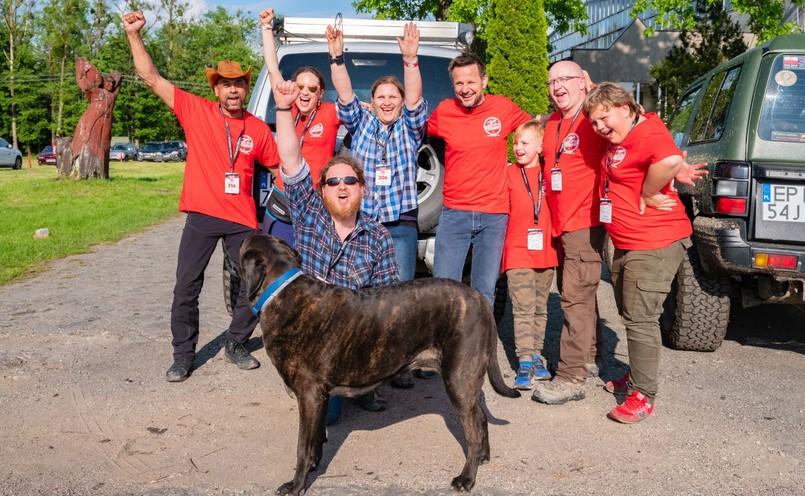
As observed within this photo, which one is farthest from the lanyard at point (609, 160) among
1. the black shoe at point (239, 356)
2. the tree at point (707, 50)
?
the tree at point (707, 50)

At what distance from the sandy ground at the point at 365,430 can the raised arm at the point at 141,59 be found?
1998 millimetres

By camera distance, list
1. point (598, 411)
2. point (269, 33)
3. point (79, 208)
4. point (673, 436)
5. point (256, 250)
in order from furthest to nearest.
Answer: point (79, 208) < point (269, 33) < point (598, 411) < point (673, 436) < point (256, 250)

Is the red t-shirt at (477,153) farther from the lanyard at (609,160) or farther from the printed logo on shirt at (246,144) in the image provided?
the printed logo on shirt at (246,144)

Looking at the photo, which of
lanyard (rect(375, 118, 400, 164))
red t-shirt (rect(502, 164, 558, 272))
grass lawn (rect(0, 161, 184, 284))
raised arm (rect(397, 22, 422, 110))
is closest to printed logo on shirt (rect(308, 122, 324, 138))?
lanyard (rect(375, 118, 400, 164))

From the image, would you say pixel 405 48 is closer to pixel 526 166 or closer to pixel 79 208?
pixel 526 166

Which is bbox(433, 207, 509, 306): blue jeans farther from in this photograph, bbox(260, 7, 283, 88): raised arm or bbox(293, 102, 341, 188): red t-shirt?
bbox(260, 7, 283, 88): raised arm

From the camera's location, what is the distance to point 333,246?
4.07 metres

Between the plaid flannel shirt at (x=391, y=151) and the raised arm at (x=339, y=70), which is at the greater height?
the raised arm at (x=339, y=70)

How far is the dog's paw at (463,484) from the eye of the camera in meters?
3.40

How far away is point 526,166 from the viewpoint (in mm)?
5027

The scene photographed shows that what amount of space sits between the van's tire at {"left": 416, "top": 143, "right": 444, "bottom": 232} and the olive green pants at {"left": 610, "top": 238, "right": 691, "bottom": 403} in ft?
5.44

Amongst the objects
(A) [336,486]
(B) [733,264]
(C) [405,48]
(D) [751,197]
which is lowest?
(A) [336,486]

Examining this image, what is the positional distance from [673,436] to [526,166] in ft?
6.64

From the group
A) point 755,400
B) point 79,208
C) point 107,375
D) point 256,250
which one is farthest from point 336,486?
point 79,208
